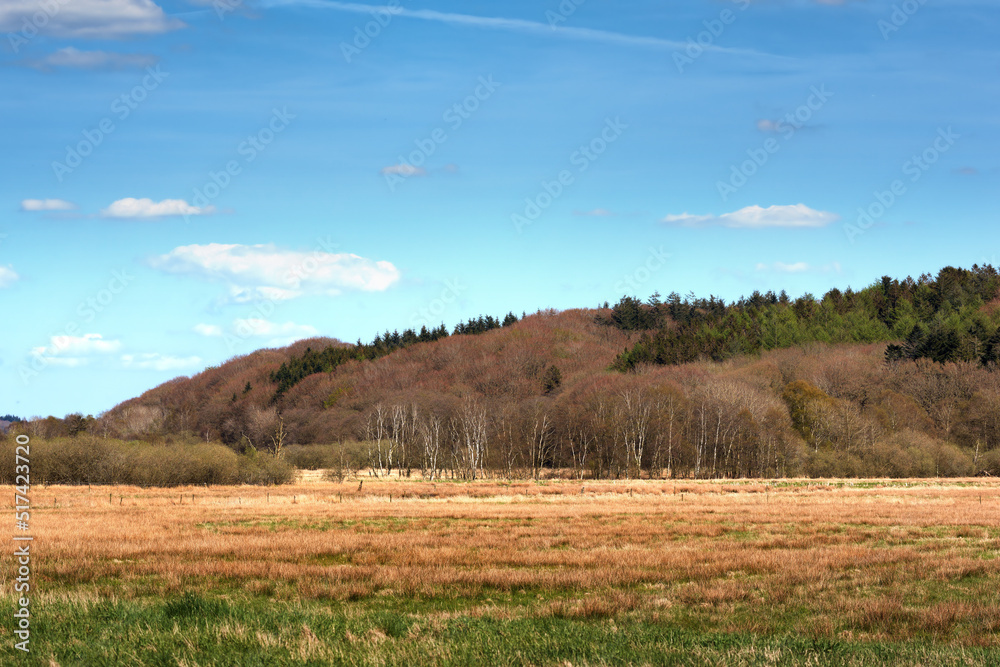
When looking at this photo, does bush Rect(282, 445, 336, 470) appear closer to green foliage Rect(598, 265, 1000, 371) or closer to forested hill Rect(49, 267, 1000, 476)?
forested hill Rect(49, 267, 1000, 476)

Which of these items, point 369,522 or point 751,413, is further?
point 751,413

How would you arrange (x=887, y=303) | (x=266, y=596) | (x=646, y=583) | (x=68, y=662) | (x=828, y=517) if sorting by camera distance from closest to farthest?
(x=68, y=662), (x=266, y=596), (x=646, y=583), (x=828, y=517), (x=887, y=303)

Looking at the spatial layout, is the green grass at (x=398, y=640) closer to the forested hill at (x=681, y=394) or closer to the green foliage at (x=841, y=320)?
the forested hill at (x=681, y=394)

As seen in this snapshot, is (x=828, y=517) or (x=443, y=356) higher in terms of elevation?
(x=443, y=356)

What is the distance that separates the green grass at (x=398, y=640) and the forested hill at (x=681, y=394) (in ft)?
254

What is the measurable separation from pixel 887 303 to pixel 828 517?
142459 millimetres

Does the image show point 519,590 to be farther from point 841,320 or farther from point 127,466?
point 841,320

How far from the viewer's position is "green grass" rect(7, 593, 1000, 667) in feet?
32.7

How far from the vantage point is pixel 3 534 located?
27.1 m

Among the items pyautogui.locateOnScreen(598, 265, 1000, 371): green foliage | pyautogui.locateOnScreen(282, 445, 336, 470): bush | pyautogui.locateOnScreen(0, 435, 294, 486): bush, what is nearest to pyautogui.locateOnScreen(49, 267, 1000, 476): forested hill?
pyautogui.locateOnScreen(598, 265, 1000, 371): green foliage

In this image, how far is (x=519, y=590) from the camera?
56.5ft

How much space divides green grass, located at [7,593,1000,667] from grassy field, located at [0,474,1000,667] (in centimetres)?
5

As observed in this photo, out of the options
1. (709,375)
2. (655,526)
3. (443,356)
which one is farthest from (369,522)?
(443,356)

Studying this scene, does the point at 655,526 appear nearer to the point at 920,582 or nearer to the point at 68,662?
the point at 920,582
